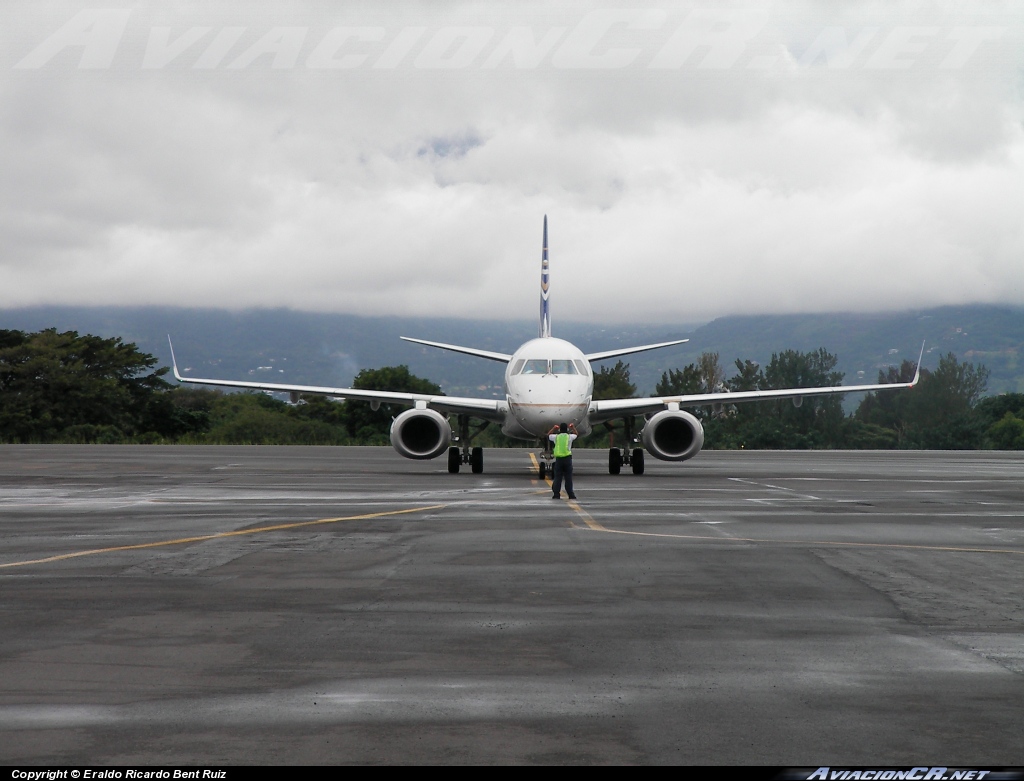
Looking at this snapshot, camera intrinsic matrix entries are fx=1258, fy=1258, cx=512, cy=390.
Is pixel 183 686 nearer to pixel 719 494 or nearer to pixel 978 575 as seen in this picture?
pixel 978 575

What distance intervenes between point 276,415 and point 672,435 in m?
67.6

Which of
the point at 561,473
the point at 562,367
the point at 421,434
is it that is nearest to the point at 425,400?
the point at 421,434

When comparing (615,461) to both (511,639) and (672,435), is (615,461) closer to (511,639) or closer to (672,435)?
(672,435)

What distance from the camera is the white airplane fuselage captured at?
31953 millimetres

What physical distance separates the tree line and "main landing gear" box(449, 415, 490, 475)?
28.6 m

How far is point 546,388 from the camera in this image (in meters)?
32.1

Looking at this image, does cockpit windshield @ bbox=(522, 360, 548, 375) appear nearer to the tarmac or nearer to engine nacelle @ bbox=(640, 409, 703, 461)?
engine nacelle @ bbox=(640, 409, 703, 461)

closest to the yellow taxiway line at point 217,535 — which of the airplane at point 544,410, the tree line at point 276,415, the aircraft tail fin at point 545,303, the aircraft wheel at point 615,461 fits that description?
the airplane at point 544,410

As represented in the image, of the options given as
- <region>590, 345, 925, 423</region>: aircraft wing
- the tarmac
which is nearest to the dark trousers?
the tarmac

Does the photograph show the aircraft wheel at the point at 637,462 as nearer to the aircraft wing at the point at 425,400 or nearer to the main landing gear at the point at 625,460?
the main landing gear at the point at 625,460

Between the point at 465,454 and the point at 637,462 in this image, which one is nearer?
the point at 637,462

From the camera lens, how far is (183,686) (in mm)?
7051

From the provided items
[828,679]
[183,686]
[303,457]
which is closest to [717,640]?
[828,679]

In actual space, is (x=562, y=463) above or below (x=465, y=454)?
below
